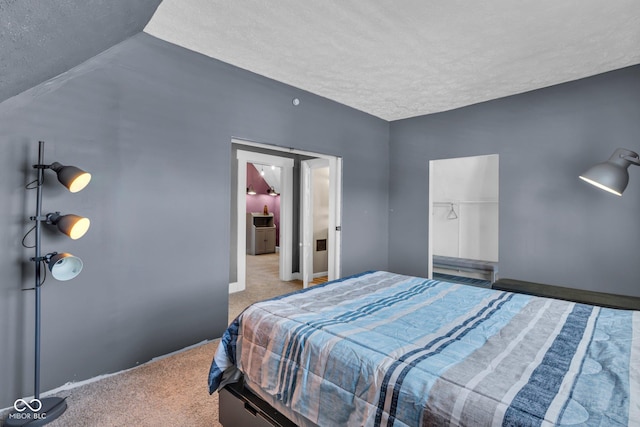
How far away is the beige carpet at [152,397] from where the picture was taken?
5.81 feet

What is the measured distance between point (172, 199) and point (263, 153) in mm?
2668

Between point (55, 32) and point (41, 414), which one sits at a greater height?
point (55, 32)

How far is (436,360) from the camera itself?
1.14 m

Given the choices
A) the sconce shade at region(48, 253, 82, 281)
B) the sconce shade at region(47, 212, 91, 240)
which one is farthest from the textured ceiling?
the sconce shade at region(48, 253, 82, 281)

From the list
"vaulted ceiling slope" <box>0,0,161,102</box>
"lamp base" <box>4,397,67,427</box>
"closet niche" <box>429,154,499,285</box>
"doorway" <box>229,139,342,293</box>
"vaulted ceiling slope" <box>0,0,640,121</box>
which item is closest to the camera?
"vaulted ceiling slope" <box>0,0,161,102</box>

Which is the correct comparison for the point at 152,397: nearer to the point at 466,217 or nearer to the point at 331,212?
the point at 331,212

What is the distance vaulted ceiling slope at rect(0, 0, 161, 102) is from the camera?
119 cm

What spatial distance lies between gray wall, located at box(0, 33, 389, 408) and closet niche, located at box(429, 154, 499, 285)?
299 cm

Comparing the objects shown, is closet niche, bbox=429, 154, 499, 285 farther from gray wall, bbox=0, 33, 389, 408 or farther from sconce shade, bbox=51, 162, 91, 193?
sconce shade, bbox=51, 162, 91, 193

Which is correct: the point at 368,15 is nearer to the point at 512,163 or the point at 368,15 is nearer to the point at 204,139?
the point at 204,139

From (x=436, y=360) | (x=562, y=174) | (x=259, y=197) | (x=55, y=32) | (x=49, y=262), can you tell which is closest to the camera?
(x=436, y=360)

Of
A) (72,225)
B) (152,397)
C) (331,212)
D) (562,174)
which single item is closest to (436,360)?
(152,397)

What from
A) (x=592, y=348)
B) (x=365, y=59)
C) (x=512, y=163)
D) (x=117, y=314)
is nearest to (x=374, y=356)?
(x=592, y=348)

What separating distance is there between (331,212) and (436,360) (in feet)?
9.72
